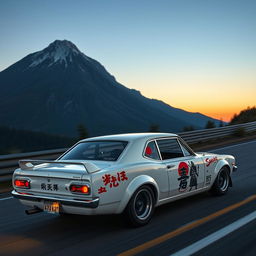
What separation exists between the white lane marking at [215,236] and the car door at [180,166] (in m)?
1.08

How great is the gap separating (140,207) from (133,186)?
1.47ft

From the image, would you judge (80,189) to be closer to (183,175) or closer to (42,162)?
(42,162)

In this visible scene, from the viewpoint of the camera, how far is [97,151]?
605 centimetres

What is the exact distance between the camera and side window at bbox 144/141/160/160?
19.5 feet

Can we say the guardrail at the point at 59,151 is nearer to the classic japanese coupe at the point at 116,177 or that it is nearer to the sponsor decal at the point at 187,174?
the classic japanese coupe at the point at 116,177

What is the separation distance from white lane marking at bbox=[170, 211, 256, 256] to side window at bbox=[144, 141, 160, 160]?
152cm

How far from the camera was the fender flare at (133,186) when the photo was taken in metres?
5.25

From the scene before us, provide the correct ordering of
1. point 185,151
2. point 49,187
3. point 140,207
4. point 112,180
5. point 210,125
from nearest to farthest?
point 112,180
point 49,187
point 140,207
point 185,151
point 210,125

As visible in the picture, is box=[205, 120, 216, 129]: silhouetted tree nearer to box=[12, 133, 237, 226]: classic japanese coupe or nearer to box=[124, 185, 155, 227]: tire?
box=[12, 133, 237, 226]: classic japanese coupe

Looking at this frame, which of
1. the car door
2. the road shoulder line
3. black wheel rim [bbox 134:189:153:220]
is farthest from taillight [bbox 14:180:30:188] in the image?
the car door

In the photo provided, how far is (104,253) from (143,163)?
1631mm

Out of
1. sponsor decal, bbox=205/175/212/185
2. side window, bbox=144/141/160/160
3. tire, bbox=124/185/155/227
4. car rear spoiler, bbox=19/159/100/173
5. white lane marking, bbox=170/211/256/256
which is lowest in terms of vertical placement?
white lane marking, bbox=170/211/256/256

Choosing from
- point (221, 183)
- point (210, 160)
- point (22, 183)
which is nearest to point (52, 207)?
point (22, 183)

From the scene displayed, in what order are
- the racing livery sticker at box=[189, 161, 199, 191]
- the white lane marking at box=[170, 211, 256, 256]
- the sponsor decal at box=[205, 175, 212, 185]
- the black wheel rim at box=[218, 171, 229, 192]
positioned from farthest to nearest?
the black wheel rim at box=[218, 171, 229, 192] → the sponsor decal at box=[205, 175, 212, 185] → the racing livery sticker at box=[189, 161, 199, 191] → the white lane marking at box=[170, 211, 256, 256]
